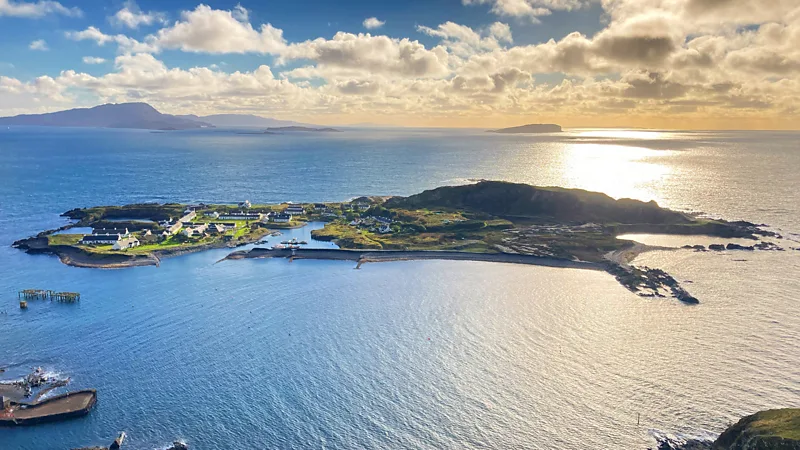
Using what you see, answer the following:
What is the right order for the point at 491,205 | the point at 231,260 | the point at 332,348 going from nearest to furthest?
the point at 332,348, the point at 231,260, the point at 491,205

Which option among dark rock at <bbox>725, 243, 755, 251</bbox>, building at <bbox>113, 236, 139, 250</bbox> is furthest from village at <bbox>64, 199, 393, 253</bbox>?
dark rock at <bbox>725, 243, 755, 251</bbox>

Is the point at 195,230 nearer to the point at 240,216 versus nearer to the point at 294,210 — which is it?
the point at 240,216

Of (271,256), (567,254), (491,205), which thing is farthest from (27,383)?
(491,205)

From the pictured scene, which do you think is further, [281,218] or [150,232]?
[281,218]

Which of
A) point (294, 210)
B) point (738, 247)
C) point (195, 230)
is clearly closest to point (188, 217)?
point (195, 230)

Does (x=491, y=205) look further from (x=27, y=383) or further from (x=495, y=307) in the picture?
(x=27, y=383)

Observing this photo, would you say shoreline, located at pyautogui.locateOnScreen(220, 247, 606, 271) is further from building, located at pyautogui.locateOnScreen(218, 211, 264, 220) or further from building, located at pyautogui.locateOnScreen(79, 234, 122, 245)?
building, located at pyautogui.locateOnScreen(218, 211, 264, 220)

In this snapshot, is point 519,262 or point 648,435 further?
point 519,262
